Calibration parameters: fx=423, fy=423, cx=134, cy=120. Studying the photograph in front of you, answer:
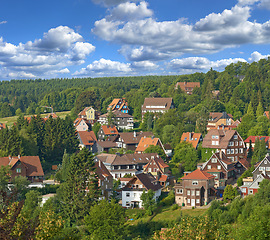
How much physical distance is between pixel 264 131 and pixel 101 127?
3824 centimetres

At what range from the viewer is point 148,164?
75.7 m

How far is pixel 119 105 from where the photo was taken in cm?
12369

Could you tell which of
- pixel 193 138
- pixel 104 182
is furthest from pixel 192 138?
pixel 104 182

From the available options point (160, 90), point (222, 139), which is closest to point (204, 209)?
point (222, 139)

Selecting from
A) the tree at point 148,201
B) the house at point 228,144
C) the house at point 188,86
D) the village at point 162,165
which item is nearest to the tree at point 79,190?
the village at point 162,165

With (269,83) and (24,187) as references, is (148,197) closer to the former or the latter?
(24,187)

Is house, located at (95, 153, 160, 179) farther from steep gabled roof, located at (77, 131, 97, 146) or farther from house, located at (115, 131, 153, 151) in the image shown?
steep gabled roof, located at (77, 131, 97, 146)

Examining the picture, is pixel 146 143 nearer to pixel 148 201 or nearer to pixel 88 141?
pixel 88 141

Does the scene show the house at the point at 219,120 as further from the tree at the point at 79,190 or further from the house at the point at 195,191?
the tree at the point at 79,190

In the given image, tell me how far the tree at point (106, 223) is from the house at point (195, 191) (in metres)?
13.8

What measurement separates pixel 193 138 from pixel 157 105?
96.9 feet

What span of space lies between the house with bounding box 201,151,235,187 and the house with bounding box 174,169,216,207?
5.46 m

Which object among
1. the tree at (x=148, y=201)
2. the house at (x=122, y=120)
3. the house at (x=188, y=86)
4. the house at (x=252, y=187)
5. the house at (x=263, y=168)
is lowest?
the tree at (x=148, y=201)

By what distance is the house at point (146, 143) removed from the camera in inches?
3438
